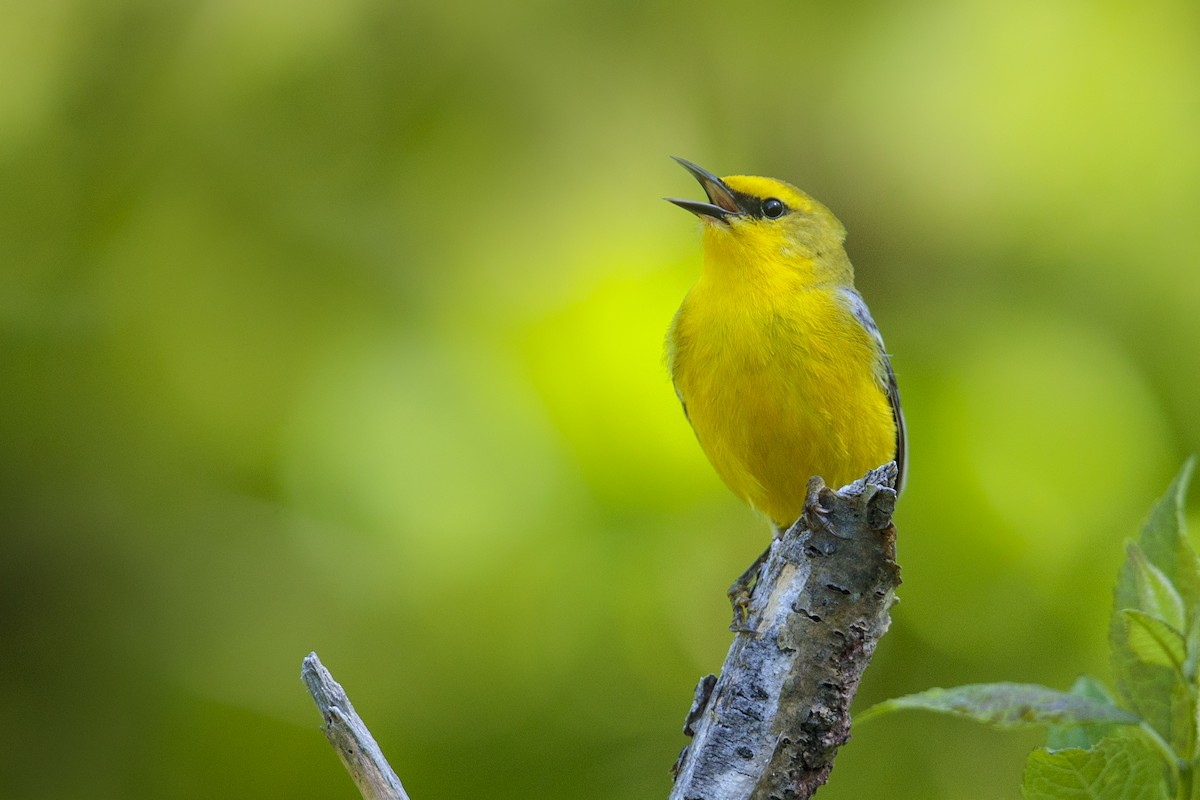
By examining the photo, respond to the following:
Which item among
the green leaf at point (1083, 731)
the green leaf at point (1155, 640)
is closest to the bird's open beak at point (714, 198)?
the green leaf at point (1083, 731)

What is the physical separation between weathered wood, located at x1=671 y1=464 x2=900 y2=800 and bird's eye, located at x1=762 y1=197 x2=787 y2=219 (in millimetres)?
2397

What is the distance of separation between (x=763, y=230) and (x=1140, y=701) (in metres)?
3.38

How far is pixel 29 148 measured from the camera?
4941 mm

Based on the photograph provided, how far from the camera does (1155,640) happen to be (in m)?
1.38

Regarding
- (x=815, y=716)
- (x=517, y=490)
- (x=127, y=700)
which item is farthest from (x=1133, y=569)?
(x=127, y=700)

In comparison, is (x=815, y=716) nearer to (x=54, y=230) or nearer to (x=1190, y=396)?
(x=1190, y=396)

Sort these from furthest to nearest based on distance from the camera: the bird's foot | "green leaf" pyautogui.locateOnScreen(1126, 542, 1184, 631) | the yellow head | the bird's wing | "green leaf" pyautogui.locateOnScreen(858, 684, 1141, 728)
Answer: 1. the yellow head
2. the bird's wing
3. the bird's foot
4. "green leaf" pyautogui.locateOnScreen(1126, 542, 1184, 631)
5. "green leaf" pyautogui.locateOnScreen(858, 684, 1141, 728)

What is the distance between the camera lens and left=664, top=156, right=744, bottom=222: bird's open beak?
457 centimetres

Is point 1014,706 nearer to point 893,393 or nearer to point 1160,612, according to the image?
point 1160,612

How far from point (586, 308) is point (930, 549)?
1.57 meters

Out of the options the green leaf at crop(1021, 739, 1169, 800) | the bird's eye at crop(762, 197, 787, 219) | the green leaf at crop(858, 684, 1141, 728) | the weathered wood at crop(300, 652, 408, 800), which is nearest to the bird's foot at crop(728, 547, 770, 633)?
the weathered wood at crop(300, 652, 408, 800)

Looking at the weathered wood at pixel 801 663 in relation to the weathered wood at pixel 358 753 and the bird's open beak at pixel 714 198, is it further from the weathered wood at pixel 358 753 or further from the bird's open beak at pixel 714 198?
the bird's open beak at pixel 714 198

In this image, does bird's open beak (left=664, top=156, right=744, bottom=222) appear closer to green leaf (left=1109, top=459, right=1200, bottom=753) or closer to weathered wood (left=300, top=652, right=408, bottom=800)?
weathered wood (left=300, top=652, right=408, bottom=800)

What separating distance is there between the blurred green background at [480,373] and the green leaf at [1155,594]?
261 centimetres
